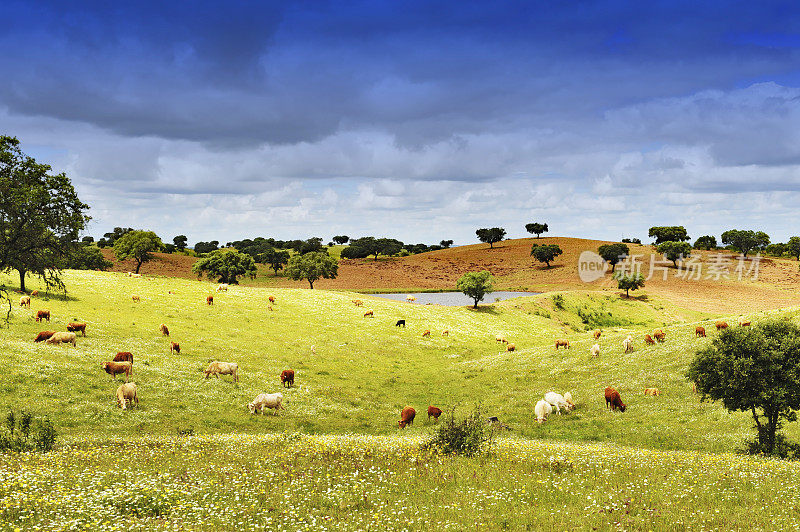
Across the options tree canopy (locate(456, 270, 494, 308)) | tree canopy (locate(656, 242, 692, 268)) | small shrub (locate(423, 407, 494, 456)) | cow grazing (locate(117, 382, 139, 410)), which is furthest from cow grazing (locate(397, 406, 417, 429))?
tree canopy (locate(656, 242, 692, 268))

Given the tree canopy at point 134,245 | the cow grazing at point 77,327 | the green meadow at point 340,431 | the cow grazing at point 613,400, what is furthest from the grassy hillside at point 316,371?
the tree canopy at point 134,245

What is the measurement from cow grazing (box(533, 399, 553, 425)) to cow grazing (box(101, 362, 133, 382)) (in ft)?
90.6

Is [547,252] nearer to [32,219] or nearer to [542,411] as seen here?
[542,411]

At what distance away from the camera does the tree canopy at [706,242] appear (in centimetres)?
19425

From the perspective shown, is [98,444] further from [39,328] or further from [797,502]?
[39,328]

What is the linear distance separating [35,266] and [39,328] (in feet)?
54.7

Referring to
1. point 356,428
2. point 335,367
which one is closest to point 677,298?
point 335,367

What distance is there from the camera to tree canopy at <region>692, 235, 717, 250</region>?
637 feet

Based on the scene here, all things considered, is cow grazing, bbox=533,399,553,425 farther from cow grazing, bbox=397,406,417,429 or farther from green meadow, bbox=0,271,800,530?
cow grazing, bbox=397,406,417,429

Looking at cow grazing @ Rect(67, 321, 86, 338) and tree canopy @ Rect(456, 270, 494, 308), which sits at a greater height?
tree canopy @ Rect(456, 270, 494, 308)

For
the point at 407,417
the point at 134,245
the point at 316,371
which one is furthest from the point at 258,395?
the point at 134,245

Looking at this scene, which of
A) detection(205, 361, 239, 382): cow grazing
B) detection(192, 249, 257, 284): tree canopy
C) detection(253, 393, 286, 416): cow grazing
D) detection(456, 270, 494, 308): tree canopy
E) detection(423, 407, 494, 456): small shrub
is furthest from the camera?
detection(192, 249, 257, 284): tree canopy

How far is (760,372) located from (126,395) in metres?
33.3

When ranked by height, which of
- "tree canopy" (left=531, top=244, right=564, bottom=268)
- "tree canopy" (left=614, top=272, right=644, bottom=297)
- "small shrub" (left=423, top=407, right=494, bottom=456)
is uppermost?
"tree canopy" (left=531, top=244, right=564, bottom=268)
